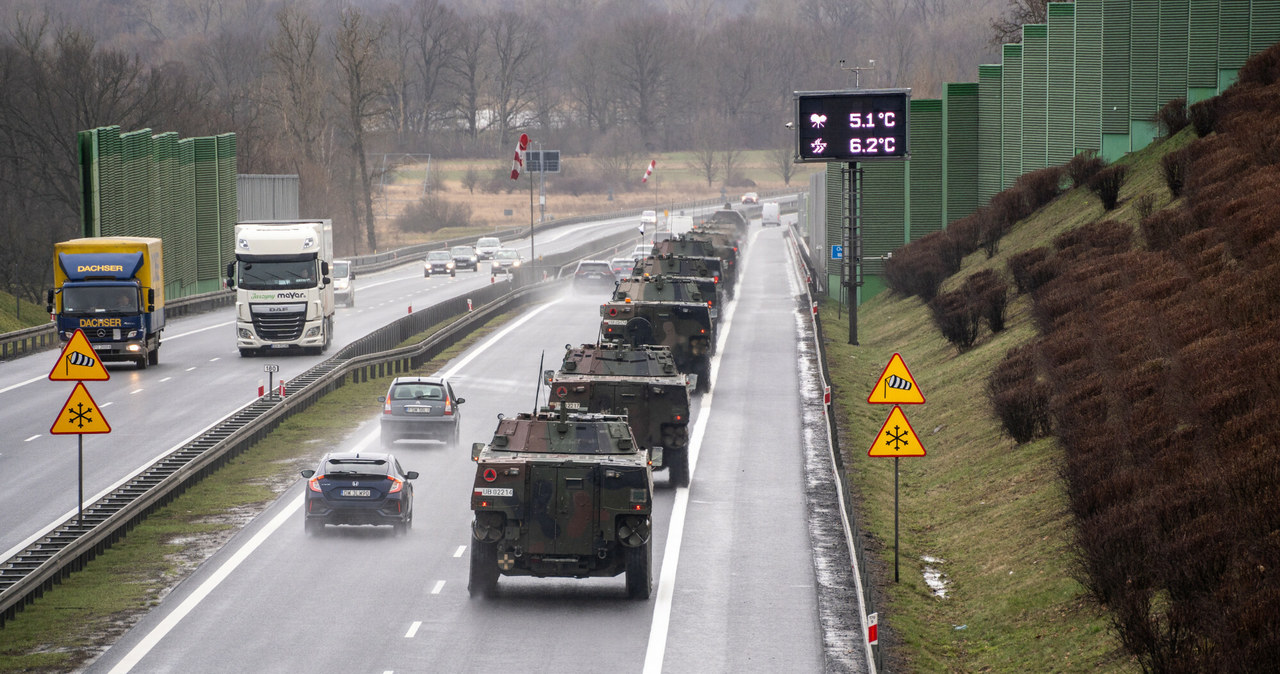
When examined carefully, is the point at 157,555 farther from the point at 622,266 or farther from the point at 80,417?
the point at 622,266

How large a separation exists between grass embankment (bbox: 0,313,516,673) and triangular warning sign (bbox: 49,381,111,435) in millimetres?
1872

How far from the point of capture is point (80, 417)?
24.3 m

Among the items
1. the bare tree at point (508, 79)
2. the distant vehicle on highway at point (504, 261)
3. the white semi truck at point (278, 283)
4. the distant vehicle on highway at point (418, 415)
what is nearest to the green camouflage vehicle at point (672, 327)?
the distant vehicle on highway at point (418, 415)

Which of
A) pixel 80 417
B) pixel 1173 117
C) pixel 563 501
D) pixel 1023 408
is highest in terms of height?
pixel 1173 117

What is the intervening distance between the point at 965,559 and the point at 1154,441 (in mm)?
3475

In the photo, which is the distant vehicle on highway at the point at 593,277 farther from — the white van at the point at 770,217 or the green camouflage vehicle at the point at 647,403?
the white van at the point at 770,217

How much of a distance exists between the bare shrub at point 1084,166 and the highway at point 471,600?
23.1 m

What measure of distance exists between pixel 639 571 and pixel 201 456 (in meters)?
12.1

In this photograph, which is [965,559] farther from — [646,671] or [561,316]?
[561,316]

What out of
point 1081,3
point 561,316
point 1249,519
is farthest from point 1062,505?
point 561,316

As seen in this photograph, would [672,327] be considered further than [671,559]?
Yes

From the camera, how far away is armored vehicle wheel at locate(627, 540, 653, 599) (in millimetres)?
20406

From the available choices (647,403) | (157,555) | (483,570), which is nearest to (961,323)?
(647,403)

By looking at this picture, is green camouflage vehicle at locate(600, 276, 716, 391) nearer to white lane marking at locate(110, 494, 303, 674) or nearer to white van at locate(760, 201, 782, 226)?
white lane marking at locate(110, 494, 303, 674)
